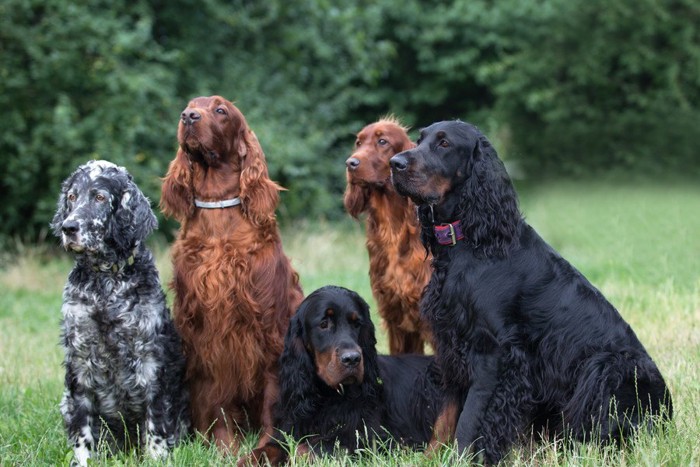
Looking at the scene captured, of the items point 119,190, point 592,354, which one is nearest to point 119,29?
point 119,190

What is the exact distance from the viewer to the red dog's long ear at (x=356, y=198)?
18.0ft

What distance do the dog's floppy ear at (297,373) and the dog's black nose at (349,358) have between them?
255 mm

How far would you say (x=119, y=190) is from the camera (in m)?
4.59

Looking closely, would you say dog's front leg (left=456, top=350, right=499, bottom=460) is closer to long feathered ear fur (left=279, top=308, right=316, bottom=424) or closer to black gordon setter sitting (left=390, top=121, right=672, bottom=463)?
black gordon setter sitting (left=390, top=121, right=672, bottom=463)

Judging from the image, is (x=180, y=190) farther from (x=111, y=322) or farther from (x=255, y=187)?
(x=111, y=322)

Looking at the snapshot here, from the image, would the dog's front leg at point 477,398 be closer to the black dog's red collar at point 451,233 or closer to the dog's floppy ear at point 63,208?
the black dog's red collar at point 451,233

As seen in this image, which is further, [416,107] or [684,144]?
[416,107]

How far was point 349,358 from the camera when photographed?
14.6ft

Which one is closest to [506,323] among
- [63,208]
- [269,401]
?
[269,401]

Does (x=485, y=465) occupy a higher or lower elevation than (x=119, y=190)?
lower

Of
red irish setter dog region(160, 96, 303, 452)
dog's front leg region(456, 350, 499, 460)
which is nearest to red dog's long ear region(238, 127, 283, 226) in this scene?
red irish setter dog region(160, 96, 303, 452)

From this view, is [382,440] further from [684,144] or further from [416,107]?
[416,107]

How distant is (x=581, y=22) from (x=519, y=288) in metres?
15.9

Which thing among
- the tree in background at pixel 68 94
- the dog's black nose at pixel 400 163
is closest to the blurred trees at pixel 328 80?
the tree in background at pixel 68 94
